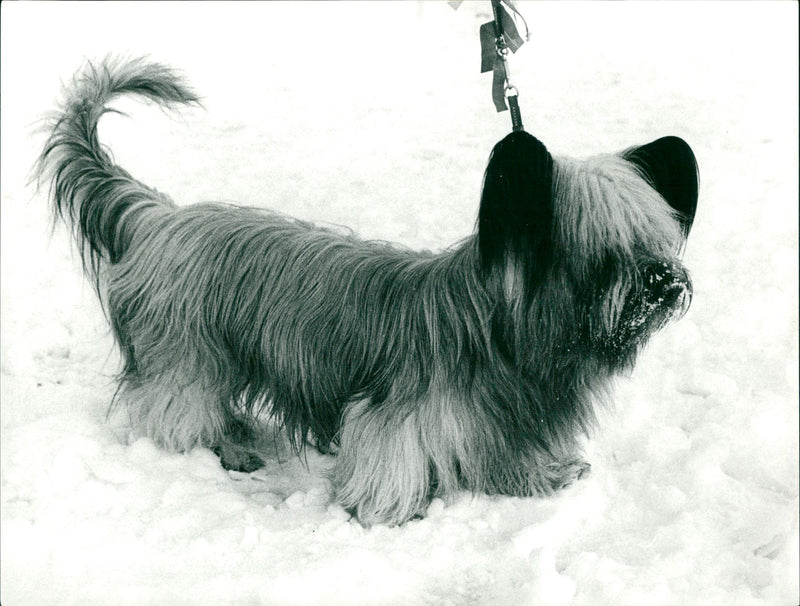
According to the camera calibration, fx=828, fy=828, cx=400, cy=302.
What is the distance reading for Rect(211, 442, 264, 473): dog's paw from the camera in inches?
152

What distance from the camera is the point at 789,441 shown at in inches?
145

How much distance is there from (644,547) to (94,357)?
2961 millimetres

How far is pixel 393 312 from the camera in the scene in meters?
3.31

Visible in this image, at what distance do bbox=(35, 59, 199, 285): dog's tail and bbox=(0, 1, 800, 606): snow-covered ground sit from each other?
94cm

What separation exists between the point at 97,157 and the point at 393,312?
1.59 metres

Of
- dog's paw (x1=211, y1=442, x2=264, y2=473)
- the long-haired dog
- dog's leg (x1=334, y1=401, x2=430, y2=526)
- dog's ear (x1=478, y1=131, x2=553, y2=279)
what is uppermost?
dog's ear (x1=478, y1=131, x2=553, y2=279)

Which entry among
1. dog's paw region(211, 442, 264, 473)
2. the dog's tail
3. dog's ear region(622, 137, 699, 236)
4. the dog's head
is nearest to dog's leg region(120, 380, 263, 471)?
dog's paw region(211, 442, 264, 473)

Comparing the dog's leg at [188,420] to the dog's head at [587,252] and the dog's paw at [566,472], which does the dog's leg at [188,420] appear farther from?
the dog's head at [587,252]

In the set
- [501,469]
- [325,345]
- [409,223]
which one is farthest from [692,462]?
[409,223]

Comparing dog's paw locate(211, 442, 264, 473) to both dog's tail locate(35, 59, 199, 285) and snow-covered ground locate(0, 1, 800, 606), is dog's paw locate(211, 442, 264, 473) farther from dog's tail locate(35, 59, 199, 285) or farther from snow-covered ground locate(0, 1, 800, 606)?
dog's tail locate(35, 59, 199, 285)

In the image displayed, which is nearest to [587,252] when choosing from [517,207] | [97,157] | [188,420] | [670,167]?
[517,207]

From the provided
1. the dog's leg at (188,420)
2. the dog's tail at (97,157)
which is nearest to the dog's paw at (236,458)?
the dog's leg at (188,420)

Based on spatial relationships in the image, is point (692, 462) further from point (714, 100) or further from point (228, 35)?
point (228, 35)

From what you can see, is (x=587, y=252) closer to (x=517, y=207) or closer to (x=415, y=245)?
(x=517, y=207)
